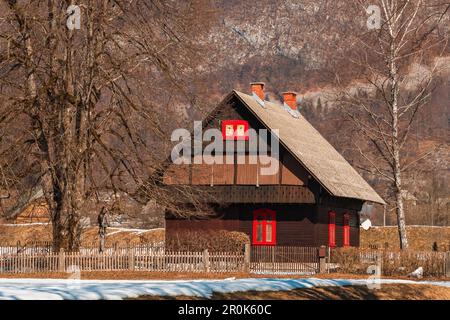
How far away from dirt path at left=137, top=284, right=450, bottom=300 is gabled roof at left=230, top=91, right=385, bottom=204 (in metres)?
18.8

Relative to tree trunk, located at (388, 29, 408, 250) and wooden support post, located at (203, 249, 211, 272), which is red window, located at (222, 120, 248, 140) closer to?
tree trunk, located at (388, 29, 408, 250)

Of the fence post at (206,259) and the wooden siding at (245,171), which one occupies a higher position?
the wooden siding at (245,171)

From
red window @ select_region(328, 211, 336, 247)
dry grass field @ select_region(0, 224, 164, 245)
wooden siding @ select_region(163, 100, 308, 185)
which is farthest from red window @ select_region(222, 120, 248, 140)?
dry grass field @ select_region(0, 224, 164, 245)

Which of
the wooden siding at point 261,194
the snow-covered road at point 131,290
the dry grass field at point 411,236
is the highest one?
the wooden siding at point 261,194

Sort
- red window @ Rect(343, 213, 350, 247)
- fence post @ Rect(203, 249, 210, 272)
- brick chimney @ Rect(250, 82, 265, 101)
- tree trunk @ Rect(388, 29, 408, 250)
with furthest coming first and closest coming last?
red window @ Rect(343, 213, 350, 247) < brick chimney @ Rect(250, 82, 265, 101) < tree trunk @ Rect(388, 29, 408, 250) < fence post @ Rect(203, 249, 210, 272)

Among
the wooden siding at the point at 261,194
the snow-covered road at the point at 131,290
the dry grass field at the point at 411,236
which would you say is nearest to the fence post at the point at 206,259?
the wooden siding at the point at 261,194

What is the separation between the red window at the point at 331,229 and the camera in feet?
165

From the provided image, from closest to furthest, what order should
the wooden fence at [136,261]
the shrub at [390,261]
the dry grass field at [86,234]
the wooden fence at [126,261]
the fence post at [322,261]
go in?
the wooden fence at [126,261]
the wooden fence at [136,261]
the shrub at [390,261]
the fence post at [322,261]
the dry grass field at [86,234]

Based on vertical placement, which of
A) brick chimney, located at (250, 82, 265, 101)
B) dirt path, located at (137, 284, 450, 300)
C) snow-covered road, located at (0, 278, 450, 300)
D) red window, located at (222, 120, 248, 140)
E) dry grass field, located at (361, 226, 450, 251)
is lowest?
dry grass field, located at (361, 226, 450, 251)

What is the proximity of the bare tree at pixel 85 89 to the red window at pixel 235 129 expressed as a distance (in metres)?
9.03

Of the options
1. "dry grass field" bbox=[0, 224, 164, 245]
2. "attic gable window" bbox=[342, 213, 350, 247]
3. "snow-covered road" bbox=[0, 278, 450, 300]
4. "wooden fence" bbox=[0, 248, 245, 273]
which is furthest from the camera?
"dry grass field" bbox=[0, 224, 164, 245]

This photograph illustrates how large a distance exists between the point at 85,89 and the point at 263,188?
1385 cm

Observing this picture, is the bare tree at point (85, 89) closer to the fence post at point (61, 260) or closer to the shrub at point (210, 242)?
the fence post at point (61, 260)

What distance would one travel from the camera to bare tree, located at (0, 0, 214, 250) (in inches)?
1400
